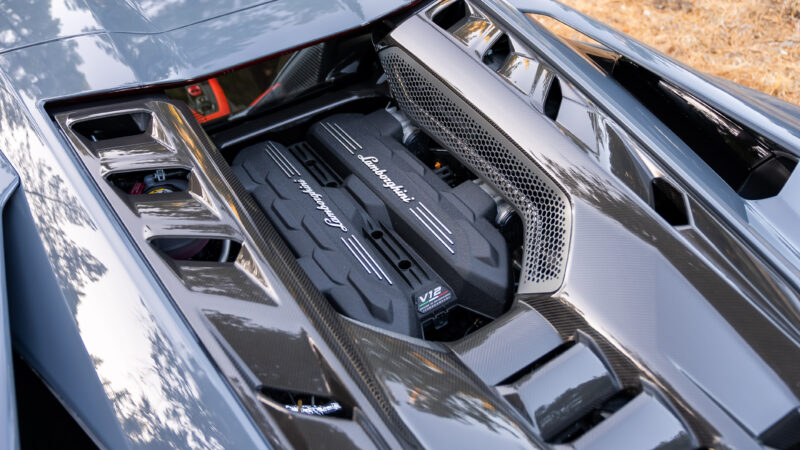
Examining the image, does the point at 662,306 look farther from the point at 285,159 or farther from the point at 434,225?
the point at 285,159

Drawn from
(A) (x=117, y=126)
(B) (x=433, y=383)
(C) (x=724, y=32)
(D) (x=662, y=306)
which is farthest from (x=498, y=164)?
(C) (x=724, y=32)

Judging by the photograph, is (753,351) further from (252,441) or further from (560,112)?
(252,441)

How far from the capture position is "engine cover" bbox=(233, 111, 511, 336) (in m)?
1.52

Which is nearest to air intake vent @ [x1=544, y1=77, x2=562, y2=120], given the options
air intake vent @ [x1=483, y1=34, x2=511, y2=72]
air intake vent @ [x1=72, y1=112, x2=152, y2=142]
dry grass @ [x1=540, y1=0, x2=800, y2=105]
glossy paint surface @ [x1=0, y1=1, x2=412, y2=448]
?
air intake vent @ [x1=483, y1=34, x2=511, y2=72]

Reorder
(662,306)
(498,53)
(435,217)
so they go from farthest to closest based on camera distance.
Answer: (498,53)
(435,217)
(662,306)

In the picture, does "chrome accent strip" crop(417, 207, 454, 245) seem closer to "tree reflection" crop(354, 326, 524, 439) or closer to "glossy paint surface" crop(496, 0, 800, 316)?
"tree reflection" crop(354, 326, 524, 439)

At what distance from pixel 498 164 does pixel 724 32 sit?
8.86ft

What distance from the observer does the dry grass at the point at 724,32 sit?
3520 millimetres

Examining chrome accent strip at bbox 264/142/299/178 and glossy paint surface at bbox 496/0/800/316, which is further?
chrome accent strip at bbox 264/142/299/178

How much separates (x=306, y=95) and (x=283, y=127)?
154mm

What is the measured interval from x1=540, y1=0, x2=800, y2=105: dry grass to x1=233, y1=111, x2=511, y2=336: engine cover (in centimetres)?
235

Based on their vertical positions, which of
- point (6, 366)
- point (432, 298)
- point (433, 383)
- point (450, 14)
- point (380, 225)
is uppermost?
point (450, 14)

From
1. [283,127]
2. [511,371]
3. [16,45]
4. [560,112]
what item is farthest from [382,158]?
Result: [16,45]

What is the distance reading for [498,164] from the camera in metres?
1.71
